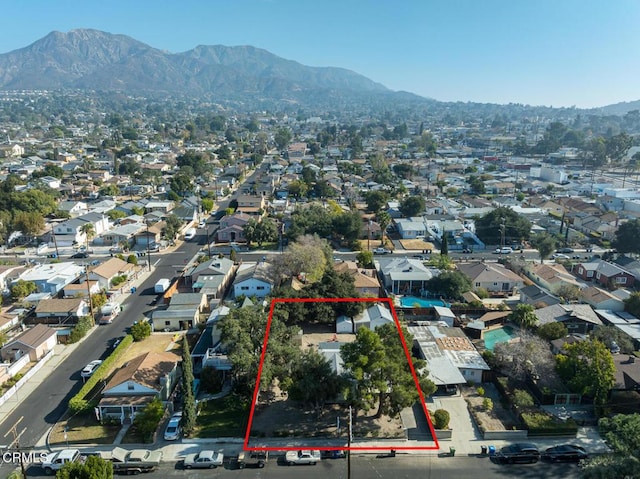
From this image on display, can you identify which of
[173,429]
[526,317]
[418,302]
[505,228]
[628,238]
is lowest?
[173,429]

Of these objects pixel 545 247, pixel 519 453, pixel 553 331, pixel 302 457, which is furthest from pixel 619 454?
pixel 545 247

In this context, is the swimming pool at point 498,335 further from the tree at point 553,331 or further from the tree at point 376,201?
the tree at point 376,201

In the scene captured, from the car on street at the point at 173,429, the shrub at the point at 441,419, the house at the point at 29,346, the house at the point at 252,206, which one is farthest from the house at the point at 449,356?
the house at the point at 252,206

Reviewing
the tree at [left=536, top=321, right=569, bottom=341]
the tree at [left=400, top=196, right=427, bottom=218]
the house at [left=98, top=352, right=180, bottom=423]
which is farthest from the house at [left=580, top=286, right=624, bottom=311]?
the house at [left=98, top=352, right=180, bottom=423]

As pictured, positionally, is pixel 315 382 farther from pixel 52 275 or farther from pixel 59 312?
pixel 52 275

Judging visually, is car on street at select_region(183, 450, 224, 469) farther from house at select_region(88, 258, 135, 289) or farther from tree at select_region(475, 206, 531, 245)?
tree at select_region(475, 206, 531, 245)

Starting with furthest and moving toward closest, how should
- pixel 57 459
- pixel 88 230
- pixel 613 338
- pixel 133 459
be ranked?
pixel 88 230
pixel 613 338
pixel 133 459
pixel 57 459
